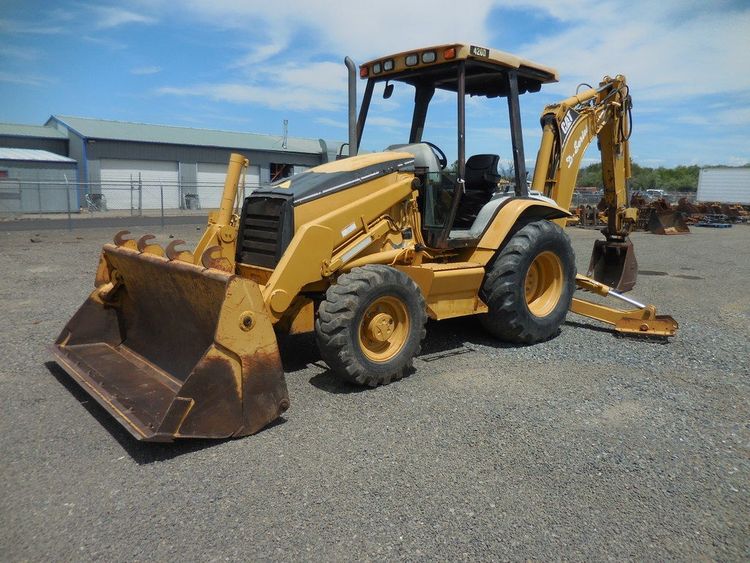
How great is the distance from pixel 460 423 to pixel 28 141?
3546cm

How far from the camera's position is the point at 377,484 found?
3445mm

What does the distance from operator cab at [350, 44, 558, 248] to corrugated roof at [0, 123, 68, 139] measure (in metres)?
32.3

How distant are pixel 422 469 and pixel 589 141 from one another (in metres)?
5.91

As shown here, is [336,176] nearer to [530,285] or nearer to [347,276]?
[347,276]

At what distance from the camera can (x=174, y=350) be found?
4.84 meters

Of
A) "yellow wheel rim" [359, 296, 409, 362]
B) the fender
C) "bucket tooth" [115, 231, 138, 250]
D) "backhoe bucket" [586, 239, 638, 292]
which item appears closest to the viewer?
"yellow wheel rim" [359, 296, 409, 362]

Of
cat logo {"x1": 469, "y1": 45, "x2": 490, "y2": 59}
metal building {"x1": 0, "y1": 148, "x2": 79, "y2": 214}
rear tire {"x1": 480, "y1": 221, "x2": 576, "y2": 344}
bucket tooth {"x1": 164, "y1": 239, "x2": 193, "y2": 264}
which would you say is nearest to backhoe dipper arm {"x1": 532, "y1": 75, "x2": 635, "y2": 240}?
rear tire {"x1": 480, "y1": 221, "x2": 576, "y2": 344}

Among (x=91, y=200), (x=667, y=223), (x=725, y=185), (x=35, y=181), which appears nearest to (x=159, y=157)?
(x=91, y=200)

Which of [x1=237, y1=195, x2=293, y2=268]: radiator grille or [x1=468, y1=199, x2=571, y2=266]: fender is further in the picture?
[x1=468, y1=199, x2=571, y2=266]: fender

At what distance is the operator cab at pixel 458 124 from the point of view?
18.9 feet

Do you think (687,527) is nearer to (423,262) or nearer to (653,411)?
(653,411)

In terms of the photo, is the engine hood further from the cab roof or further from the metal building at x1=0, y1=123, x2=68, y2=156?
the metal building at x1=0, y1=123, x2=68, y2=156

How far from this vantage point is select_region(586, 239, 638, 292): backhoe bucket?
871 cm

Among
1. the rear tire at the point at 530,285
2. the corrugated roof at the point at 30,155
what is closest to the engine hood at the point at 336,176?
the rear tire at the point at 530,285
